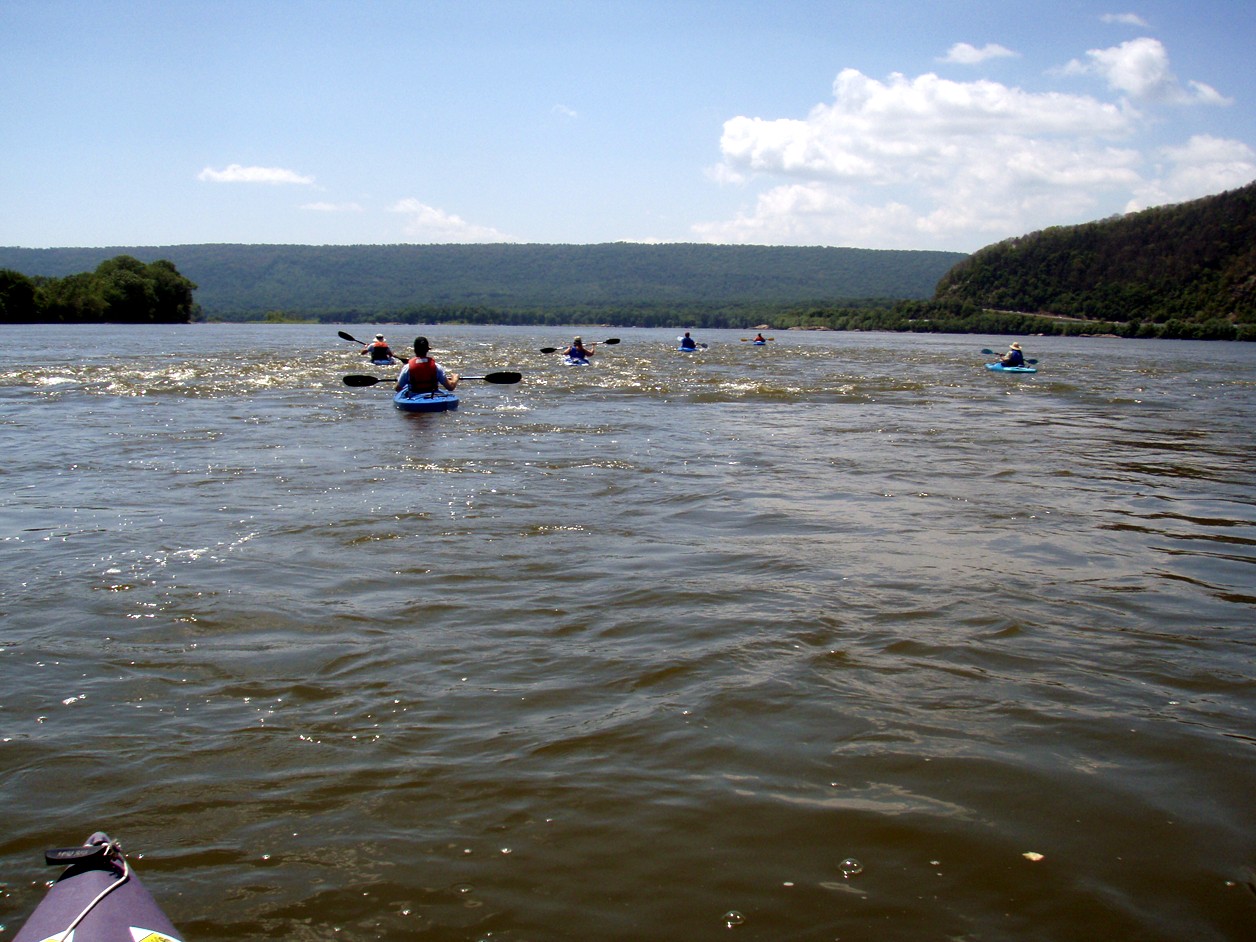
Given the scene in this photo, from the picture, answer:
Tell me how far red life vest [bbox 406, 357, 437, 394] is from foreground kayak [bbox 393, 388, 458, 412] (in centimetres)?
11

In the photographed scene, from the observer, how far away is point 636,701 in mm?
5082

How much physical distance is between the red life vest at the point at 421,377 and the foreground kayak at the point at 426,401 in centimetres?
11

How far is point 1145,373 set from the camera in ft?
117

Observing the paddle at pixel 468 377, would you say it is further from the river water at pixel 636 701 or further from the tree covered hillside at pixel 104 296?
the tree covered hillside at pixel 104 296

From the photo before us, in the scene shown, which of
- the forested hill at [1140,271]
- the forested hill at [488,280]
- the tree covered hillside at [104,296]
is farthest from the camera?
the forested hill at [488,280]

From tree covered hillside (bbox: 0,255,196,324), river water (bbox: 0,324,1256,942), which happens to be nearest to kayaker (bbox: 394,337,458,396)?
river water (bbox: 0,324,1256,942)

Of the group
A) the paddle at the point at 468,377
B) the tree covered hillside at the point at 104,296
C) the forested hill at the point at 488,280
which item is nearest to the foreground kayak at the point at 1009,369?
Answer: the paddle at the point at 468,377

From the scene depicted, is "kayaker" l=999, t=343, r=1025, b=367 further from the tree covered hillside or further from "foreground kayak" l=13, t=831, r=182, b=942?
the tree covered hillside

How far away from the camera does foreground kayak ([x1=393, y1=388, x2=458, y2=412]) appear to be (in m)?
18.1

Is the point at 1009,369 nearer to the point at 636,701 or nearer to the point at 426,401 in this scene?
the point at 426,401

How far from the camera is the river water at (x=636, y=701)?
11.6 ft

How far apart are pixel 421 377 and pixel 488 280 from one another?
17545 centimetres

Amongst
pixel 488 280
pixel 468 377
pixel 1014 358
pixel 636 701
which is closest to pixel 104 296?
pixel 468 377

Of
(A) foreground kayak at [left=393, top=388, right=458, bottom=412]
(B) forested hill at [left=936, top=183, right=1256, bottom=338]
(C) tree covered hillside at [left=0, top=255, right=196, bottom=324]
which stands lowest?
(A) foreground kayak at [left=393, top=388, right=458, bottom=412]
